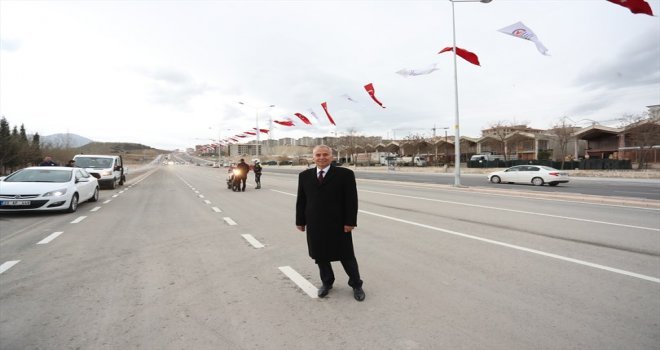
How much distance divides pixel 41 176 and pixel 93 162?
11.1 meters

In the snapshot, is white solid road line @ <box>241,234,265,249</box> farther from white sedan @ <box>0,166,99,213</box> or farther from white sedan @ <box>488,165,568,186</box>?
white sedan @ <box>488,165,568,186</box>

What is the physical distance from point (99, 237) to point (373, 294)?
6.20m

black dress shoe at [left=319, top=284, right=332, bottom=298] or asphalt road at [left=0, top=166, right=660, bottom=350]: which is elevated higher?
black dress shoe at [left=319, top=284, right=332, bottom=298]

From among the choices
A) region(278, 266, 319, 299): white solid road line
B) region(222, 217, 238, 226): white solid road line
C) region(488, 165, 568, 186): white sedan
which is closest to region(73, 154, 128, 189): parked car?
region(222, 217, 238, 226): white solid road line

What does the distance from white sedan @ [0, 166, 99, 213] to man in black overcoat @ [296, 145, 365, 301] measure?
1012 cm

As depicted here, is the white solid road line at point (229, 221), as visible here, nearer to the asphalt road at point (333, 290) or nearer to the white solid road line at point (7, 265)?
the asphalt road at point (333, 290)

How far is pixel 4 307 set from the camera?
12.9 feet

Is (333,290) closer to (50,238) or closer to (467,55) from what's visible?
(50,238)

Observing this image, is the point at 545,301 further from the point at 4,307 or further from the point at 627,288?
the point at 4,307

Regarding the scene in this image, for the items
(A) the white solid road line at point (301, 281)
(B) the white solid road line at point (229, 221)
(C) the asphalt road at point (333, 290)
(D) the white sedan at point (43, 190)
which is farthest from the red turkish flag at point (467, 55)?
(A) the white solid road line at point (301, 281)

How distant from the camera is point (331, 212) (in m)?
3.98

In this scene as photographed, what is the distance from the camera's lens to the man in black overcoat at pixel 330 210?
3.99 m

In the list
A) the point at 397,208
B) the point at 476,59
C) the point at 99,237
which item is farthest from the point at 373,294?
the point at 476,59

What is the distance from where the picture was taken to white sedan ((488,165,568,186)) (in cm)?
2398
